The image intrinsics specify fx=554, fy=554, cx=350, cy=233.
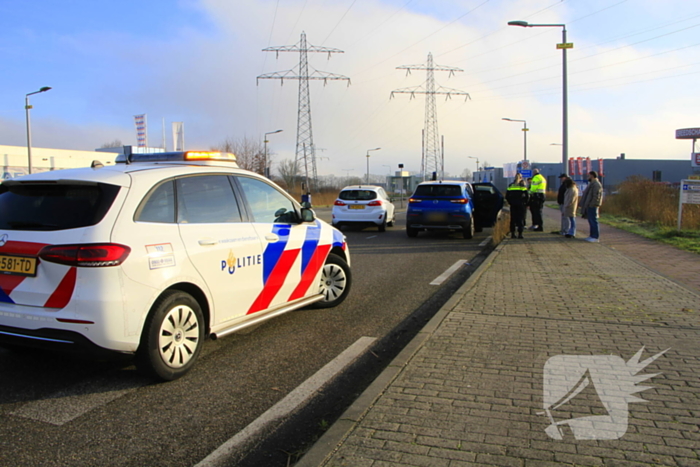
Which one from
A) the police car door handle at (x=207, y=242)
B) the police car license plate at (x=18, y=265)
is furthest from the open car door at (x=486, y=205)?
the police car license plate at (x=18, y=265)

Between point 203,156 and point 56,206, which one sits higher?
point 203,156

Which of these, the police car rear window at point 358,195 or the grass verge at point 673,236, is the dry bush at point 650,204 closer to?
the grass verge at point 673,236

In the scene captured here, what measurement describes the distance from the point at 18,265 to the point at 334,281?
3.65 m

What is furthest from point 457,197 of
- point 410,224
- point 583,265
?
point 583,265

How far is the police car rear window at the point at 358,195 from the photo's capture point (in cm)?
1842

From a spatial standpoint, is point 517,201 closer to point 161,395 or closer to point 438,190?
point 438,190

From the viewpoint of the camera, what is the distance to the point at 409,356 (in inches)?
183

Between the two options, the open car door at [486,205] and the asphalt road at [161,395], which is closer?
the asphalt road at [161,395]

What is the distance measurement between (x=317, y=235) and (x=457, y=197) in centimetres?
979

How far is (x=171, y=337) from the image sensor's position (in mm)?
4289

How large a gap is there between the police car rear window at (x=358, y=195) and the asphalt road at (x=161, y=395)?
38.5 ft

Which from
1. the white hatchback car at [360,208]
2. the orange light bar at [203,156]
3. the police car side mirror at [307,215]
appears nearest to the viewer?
the orange light bar at [203,156]

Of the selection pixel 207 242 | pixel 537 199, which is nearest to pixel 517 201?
pixel 537 199

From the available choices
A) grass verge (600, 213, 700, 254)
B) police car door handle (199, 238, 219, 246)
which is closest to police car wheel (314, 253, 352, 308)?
police car door handle (199, 238, 219, 246)
